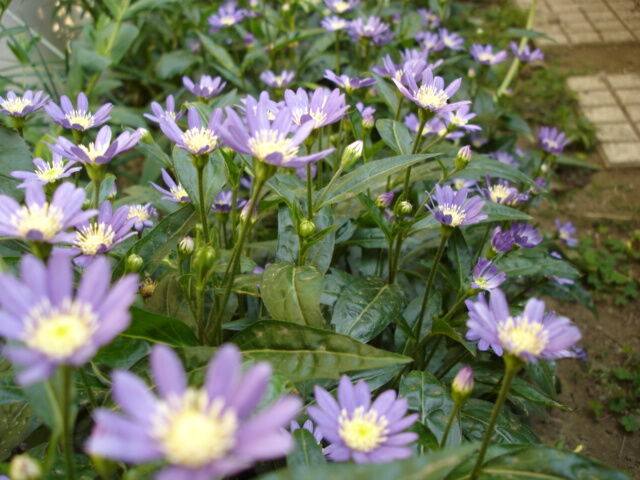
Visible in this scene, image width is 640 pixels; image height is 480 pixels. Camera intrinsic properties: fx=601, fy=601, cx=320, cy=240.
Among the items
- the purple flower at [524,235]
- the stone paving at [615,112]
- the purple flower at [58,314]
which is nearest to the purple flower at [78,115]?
the purple flower at [58,314]

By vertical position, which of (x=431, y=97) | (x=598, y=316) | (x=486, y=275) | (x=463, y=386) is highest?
(x=431, y=97)

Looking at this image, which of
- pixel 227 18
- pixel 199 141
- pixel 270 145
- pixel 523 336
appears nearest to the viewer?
pixel 523 336

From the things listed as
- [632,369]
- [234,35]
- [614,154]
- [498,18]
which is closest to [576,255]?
[632,369]

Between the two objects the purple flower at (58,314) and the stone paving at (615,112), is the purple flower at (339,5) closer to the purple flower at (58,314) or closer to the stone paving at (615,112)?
the stone paving at (615,112)

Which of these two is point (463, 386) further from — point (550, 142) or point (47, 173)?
point (550, 142)

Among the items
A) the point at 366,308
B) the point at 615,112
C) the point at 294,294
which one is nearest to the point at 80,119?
the point at 294,294

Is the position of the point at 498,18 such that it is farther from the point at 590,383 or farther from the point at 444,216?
the point at 444,216

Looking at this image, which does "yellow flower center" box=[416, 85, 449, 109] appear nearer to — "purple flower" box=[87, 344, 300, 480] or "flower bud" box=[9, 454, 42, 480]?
"purple flower" box=[87, 344, 300, 480]
